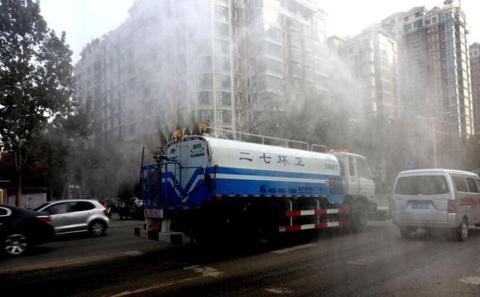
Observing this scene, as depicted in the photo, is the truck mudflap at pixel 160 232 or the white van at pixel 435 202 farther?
the white van at pixel 435 202

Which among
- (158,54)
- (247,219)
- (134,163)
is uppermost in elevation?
(158,54)

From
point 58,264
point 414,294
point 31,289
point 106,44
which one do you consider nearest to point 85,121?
point 106,44

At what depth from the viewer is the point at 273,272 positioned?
6027mm

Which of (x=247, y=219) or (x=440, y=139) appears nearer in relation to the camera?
(x=247, y=219)

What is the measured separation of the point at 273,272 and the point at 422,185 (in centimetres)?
500

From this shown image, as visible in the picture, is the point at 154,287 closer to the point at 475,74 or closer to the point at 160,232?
the point at 160,232

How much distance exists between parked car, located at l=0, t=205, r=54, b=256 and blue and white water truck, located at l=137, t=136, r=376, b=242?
2.85m

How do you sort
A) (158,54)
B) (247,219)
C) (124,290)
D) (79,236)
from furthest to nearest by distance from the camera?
(79,236) → (158,54) → (247,219) → (124,290)

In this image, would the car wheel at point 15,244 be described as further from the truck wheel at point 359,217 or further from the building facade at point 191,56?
the truck wheel at point 359,217

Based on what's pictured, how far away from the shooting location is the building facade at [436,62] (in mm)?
9836

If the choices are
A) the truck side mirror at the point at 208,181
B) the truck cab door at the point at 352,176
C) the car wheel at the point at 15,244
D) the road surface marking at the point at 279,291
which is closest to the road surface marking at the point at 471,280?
the road surface marking at the point at 279,291

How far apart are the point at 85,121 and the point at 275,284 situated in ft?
39.9

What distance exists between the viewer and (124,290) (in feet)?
16.6

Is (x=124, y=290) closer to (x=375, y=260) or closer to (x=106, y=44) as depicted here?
(x=375, y=260)
